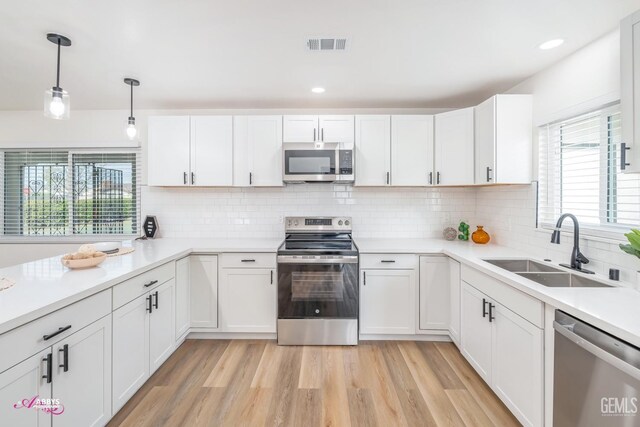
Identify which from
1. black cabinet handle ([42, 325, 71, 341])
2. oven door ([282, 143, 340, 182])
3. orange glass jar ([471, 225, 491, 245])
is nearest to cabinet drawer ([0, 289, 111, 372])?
black cabinet handle ([42, 325, 71, 341])

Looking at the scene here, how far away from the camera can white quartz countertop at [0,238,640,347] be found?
1191 mm

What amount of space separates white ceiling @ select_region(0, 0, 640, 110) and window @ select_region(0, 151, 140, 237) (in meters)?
0.74

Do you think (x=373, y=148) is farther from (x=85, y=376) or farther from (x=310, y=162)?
(x=85, y=376)

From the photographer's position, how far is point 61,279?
165 centimetres

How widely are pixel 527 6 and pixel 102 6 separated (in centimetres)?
236

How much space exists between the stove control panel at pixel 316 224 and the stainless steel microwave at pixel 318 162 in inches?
19.5

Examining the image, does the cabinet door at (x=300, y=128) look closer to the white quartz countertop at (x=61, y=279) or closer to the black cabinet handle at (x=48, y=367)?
the white quartz countertop at (x=61, y=279)

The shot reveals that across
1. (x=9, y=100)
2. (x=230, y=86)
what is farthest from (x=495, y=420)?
(x=9, y=100)

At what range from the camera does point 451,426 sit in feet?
5.90

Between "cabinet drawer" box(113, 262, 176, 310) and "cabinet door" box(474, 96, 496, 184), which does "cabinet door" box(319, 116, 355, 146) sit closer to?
"cabinet door" box(474, 96, 496, 184)

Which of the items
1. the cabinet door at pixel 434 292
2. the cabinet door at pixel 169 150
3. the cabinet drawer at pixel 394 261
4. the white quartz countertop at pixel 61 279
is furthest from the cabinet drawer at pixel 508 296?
the cabinet door at pixel 169 150

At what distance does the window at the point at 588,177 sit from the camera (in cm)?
183

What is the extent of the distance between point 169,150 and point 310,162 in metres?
1.52

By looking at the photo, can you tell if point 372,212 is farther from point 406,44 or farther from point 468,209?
point 406,44
